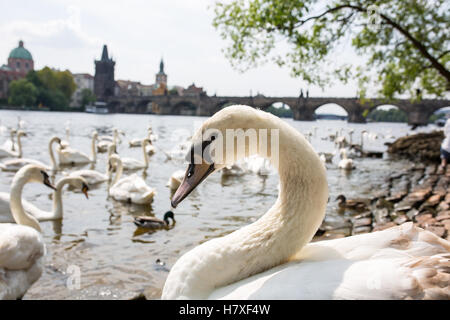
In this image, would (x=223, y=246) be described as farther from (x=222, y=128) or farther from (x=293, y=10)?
(x=293, y=10)

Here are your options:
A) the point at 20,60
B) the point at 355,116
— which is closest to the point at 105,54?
the point at 20,60

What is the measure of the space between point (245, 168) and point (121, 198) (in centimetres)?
522

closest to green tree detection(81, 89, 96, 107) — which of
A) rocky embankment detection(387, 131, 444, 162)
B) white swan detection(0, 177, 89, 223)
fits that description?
rocky embankment detection(387, 131, 444, 162)

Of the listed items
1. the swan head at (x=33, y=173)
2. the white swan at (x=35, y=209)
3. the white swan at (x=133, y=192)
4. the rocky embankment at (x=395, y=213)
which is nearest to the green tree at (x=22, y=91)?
the white swan at (x=133, y=192)

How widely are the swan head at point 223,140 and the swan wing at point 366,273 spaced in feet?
1.81

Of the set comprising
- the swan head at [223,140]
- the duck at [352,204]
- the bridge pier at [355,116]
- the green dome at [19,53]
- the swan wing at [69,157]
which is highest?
the green dome at [19,53]

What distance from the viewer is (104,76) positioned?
10662 cm

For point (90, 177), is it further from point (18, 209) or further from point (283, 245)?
point (283, 245)

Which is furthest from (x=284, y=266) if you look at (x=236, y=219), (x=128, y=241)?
(x=236, y=219)

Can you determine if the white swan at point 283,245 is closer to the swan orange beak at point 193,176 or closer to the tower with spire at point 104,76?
the swan orange beak at point 193,176

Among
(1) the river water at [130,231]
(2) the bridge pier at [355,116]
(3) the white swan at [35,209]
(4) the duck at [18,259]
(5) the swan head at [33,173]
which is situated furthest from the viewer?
(2) the bridge pier at [355,116]

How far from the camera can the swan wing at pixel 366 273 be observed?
1.37m

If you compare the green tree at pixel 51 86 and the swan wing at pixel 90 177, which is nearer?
the swan wing at pixel 90 177

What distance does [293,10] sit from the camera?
11.4 m
